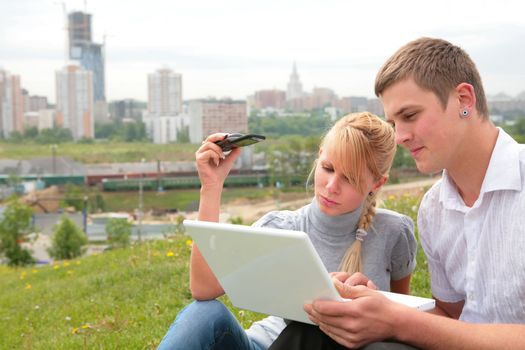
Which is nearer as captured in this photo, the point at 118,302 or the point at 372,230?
the point at 372,230

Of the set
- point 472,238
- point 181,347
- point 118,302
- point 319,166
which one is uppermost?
point 319,166

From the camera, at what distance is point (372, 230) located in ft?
7.17

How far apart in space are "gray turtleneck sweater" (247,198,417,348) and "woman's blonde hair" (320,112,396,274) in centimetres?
3

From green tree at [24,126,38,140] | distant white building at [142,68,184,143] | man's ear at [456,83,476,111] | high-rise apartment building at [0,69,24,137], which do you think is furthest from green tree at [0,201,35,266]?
high-rise apartment building at [0,69,24,137]

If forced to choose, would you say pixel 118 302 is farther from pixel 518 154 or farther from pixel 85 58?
pixel 85 58

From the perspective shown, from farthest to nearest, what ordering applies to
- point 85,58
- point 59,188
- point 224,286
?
point 85,58 < point 59,188 < point 224,286

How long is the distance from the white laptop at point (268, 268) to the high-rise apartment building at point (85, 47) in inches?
4823

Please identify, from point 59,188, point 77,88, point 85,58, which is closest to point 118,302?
point 59,188

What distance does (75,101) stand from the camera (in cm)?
10800

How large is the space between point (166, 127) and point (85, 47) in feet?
140

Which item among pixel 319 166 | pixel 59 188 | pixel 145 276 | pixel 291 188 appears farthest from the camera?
pixel 59 188

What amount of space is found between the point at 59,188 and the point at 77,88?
134ft

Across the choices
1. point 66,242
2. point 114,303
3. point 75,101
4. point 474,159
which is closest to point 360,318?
point 474,159

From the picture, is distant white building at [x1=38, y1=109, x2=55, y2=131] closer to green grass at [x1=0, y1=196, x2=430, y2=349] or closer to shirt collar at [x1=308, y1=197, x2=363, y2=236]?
green grass at [x1=0, y1=196, x2=430, y2=349]
